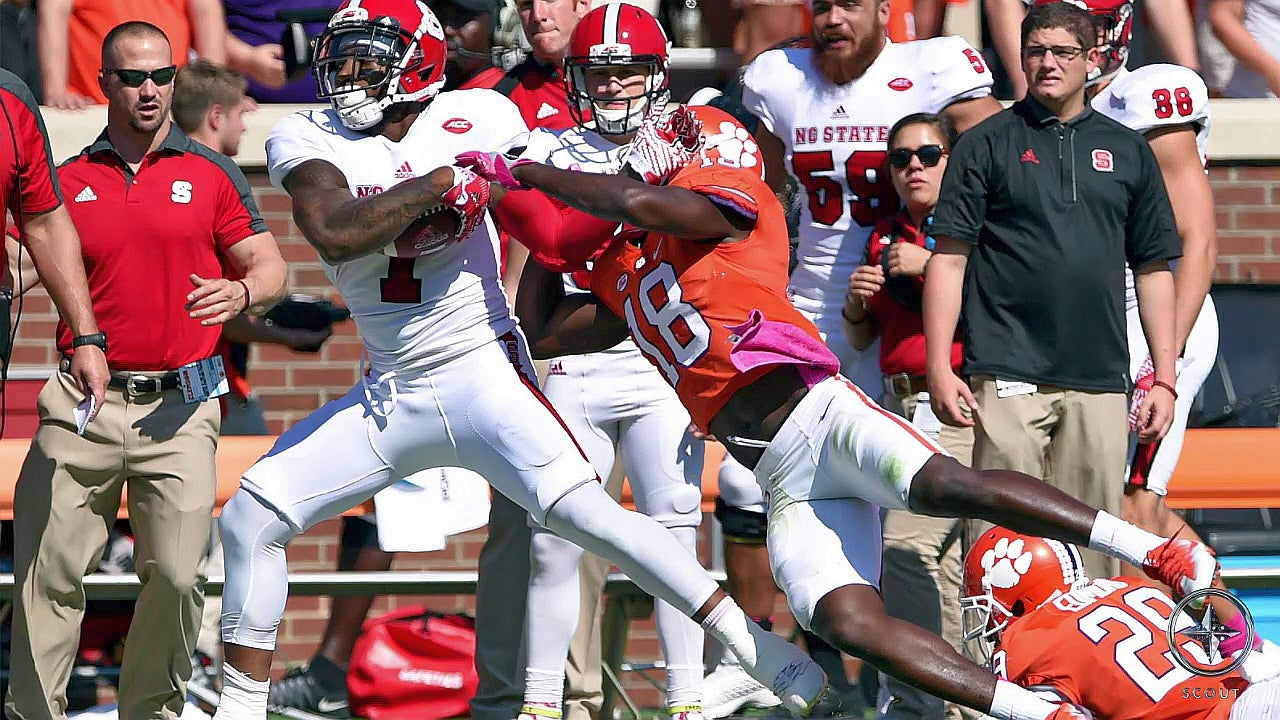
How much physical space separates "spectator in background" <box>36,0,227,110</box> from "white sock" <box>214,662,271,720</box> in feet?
9.35

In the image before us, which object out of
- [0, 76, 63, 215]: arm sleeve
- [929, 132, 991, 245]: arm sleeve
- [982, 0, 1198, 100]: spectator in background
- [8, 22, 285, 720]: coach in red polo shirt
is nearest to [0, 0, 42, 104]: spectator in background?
[8, 22, 285, 720]: coach in red polo shirt

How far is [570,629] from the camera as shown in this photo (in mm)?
5477

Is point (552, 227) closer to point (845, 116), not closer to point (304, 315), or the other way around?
point (845, 116)

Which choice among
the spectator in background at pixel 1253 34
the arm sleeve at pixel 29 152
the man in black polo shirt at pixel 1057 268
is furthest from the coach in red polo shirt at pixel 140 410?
the spectator in background at pixel 1253 34

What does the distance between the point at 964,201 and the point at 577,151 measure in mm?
1299

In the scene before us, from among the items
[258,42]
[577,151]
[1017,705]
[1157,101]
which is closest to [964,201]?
[1157,101]

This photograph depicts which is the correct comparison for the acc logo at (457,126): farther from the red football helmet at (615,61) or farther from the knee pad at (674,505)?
the knee pad at (674,505)

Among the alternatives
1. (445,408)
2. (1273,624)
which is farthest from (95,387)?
(1273,624)

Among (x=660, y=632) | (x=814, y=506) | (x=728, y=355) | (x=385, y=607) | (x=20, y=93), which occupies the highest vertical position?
(x=20, y=93)

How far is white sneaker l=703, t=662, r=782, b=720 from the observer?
19.8ft

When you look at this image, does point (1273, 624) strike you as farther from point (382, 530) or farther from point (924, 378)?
point (382, 530)

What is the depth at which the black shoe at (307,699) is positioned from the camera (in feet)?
20.7

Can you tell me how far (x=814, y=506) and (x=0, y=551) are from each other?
3.10 m

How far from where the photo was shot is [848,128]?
19.8ft
